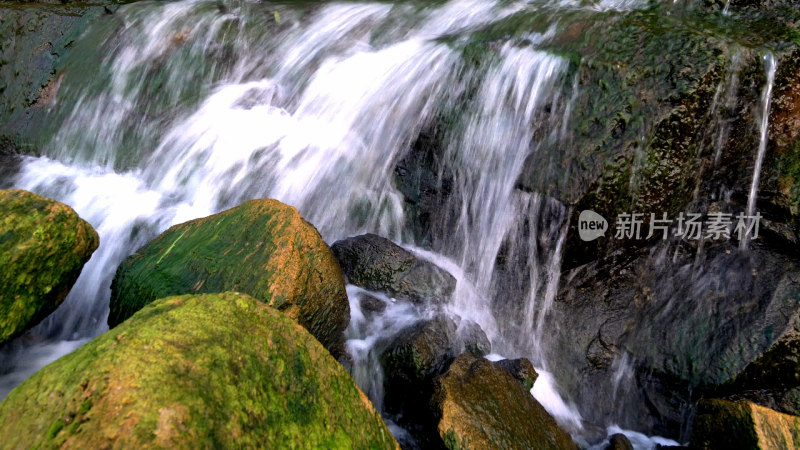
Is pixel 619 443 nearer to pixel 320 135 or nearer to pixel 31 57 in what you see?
pixel 320 135

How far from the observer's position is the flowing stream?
173 inches

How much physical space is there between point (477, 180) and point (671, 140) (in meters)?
1.50

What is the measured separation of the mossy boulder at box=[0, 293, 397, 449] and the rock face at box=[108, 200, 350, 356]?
1020 millimetres

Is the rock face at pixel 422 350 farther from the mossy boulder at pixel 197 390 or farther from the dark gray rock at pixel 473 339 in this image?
the mossy boulder at pixel 197 390

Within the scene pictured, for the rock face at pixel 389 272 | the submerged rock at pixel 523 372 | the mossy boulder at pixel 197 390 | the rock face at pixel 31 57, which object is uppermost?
the rock face at pixel 31 57

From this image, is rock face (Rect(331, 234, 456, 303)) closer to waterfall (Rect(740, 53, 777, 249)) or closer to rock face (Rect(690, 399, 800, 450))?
rock face (Rect(690, 399, 800, 450))

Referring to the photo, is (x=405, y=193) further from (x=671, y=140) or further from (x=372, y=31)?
(x=372, y=31)

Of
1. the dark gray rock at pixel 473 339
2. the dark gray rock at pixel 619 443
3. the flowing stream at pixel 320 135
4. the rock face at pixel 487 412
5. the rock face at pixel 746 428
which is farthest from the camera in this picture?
the flowing stream at pixel 320 135

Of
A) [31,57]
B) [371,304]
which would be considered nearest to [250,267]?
[371,304]

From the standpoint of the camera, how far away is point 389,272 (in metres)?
4.25

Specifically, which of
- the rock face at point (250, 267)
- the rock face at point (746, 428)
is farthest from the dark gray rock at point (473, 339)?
the rock face at point (746, 428)

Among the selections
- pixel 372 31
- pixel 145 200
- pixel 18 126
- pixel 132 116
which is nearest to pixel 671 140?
pixel 372 31

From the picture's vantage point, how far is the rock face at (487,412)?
2.91 meters

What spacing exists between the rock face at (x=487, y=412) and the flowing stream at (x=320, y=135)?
26.9 inches
